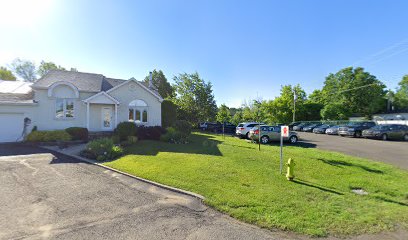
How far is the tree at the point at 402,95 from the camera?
46.9 meters

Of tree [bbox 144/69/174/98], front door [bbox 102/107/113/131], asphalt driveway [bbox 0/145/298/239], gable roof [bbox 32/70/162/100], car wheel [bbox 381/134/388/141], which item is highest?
tree [bbox 144/69/174/98]

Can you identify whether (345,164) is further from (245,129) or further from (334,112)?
(334,112)

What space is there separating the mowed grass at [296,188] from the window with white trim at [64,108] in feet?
34.5

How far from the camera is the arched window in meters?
20.5

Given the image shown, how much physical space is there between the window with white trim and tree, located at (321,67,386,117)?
46197 mm

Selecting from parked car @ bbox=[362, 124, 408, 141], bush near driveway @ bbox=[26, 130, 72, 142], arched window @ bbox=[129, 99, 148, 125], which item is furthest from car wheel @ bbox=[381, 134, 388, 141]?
bush near driveway @ bbox=[26, 130, 72, 142]

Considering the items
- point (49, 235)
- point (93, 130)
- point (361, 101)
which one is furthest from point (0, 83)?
point (361, 101)

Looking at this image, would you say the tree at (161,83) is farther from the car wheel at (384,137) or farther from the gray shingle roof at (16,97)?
the car wheel at (384,137)

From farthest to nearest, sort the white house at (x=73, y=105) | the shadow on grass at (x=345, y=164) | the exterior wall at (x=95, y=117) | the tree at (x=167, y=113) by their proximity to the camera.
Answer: the tree at (x=167, y=113) → the exterior wall at (x=95, y=117) → the white house at (x=73, y=105) → the shadow on grass at (x=345, y=164)

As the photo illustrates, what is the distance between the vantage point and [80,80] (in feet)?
64.8

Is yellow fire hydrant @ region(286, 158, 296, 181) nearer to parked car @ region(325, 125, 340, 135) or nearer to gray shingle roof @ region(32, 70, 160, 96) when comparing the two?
gray shingle roof @ region(32, 70, 160, 96)

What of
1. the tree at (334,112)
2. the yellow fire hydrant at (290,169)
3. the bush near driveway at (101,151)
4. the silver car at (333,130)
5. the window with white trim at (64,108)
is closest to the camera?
the yellow fire hydrant at (290,169)

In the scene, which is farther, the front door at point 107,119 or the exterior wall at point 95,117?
the front door at point 107,119

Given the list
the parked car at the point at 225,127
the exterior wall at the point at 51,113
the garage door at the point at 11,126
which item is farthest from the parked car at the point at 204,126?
the garage door at the point at 11,126
